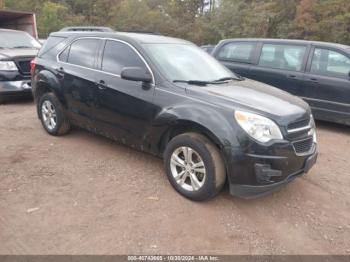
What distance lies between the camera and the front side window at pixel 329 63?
21.2 feet

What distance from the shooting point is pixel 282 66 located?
23.3 feet

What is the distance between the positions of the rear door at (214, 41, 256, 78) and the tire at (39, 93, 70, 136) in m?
3.88

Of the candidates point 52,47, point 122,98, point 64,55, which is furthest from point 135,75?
point 52,47

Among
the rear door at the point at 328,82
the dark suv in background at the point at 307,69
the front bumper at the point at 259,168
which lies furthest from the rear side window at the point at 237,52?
the front bumper at the point at 259,168

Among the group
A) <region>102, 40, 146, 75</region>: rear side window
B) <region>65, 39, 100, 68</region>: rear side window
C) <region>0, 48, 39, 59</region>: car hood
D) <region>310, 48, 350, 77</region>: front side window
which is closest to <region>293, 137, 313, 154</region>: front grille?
<region>102, 40, 146, 75</region>: rear side window

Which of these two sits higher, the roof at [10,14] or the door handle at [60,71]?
the roof at [10,14]

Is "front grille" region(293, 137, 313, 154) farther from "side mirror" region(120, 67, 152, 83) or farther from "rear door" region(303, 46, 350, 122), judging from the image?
"rear door" region(303, 46, 350, 122)

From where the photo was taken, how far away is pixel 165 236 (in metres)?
3.16

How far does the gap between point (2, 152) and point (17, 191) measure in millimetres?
1316

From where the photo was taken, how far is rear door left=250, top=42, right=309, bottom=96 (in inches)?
271

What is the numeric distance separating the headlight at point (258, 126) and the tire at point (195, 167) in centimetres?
38

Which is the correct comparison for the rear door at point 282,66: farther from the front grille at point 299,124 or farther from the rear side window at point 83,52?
the rear side window at point 83,52

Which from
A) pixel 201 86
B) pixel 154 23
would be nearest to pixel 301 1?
pixel 154 23

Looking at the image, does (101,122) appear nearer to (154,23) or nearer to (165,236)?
(165,236)
